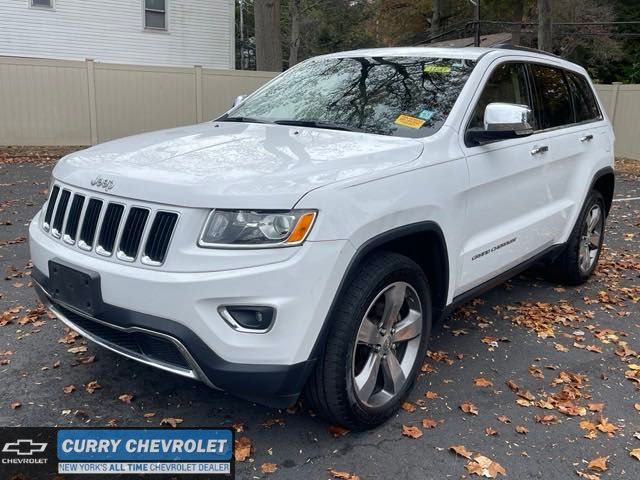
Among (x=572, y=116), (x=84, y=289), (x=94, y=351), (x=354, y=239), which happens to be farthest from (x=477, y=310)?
(x=84, y=289)

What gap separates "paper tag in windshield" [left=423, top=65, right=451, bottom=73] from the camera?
3.92 m

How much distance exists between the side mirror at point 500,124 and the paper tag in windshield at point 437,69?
0.46m

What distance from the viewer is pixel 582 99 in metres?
5.30

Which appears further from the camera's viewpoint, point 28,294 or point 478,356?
point 28,294

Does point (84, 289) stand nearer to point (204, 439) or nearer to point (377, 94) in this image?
point (204, 439)

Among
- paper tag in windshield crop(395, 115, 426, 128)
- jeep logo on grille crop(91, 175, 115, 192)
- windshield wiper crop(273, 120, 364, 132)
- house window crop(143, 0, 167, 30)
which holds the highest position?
house window crop(143, 0, 167, 30)

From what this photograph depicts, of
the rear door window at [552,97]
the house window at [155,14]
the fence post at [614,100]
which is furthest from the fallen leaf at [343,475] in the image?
the house window at [155,14]

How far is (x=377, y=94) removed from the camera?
12.6 ft

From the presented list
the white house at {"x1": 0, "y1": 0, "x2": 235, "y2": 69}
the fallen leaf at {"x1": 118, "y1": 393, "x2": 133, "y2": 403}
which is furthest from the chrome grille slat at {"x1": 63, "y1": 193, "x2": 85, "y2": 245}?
the white house at {"x1": 0, "y1": 0, "x2": 235, "y2": 69}

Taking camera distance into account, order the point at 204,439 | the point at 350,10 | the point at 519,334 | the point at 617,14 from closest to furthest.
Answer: the point at 204,439 < the point at 519,334 < the point at 617,14 < the point at 350,10

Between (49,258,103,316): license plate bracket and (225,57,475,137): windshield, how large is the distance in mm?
1635

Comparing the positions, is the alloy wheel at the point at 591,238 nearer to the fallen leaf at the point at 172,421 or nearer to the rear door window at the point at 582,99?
the rear door window at the point at 582,99

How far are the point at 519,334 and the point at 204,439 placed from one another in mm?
2537

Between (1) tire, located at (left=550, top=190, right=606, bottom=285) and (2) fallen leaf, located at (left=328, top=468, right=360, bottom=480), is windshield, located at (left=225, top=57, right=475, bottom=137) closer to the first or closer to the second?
(2) fallen leaf, located at (left=328, top=468, right=360, bottom=480)
